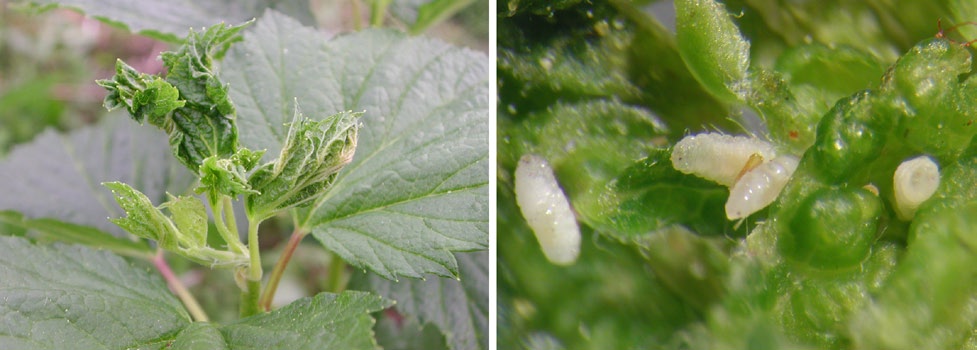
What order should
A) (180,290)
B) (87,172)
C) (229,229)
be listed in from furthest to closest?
(87,172) < (180,290) < (229,229)

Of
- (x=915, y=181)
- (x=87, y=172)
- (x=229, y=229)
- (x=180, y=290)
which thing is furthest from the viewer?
(x=87, y=172)

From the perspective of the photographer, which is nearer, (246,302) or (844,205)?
(844,205)

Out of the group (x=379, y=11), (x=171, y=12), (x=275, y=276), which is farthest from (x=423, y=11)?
(x=275, y=276)

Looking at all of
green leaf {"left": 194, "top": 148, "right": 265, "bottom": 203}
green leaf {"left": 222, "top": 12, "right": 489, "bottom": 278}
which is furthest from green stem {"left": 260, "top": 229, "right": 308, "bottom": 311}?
green leaf {"left": 194, "top": 148, "right": 265, "bottom": 203}

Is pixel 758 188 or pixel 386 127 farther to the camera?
pixel 386 127

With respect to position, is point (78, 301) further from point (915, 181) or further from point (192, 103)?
point (915, 181)

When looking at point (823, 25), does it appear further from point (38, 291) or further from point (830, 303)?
point (38, 291)

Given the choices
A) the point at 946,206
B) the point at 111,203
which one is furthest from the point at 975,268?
the point at 111,203
